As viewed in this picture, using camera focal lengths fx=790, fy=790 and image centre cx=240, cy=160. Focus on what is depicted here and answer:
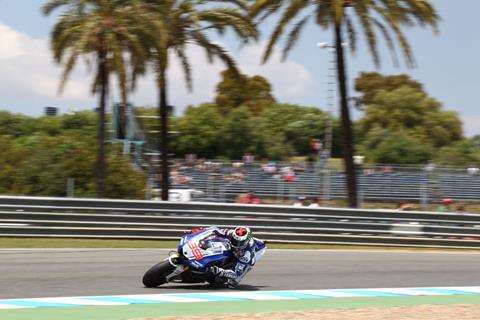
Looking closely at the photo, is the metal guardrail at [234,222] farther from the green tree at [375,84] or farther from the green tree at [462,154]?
the green tree at [375,84]

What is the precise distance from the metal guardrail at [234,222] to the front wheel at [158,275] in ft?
22.5

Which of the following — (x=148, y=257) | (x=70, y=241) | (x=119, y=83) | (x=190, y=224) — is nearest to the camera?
(x=148, y=257)

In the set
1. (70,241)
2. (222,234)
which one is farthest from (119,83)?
(222,234)

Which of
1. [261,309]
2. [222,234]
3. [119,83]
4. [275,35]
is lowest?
[261,309]

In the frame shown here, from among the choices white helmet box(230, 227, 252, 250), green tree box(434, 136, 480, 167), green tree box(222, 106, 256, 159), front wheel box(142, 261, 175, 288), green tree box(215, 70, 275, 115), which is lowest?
front wheel box(142, 261, 175, 288)

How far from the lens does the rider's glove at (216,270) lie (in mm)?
9812

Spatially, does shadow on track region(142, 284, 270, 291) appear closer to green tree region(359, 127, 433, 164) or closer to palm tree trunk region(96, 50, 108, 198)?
palm tree trunk region(96, 50, 108, 198)

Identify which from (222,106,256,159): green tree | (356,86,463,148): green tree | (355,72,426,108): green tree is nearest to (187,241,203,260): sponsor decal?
(222,106,256,159): green tree

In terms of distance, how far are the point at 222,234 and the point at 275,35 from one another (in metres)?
13.5

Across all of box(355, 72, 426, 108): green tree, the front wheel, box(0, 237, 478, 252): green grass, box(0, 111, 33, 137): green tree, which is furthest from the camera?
box(355, 72, 426, 108): green tree

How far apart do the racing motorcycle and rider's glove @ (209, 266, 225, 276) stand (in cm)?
3

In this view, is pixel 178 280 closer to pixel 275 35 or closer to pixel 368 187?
A: pixel 275 35

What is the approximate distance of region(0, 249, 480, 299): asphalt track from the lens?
32.6ft

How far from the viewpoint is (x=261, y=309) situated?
8750 mm
